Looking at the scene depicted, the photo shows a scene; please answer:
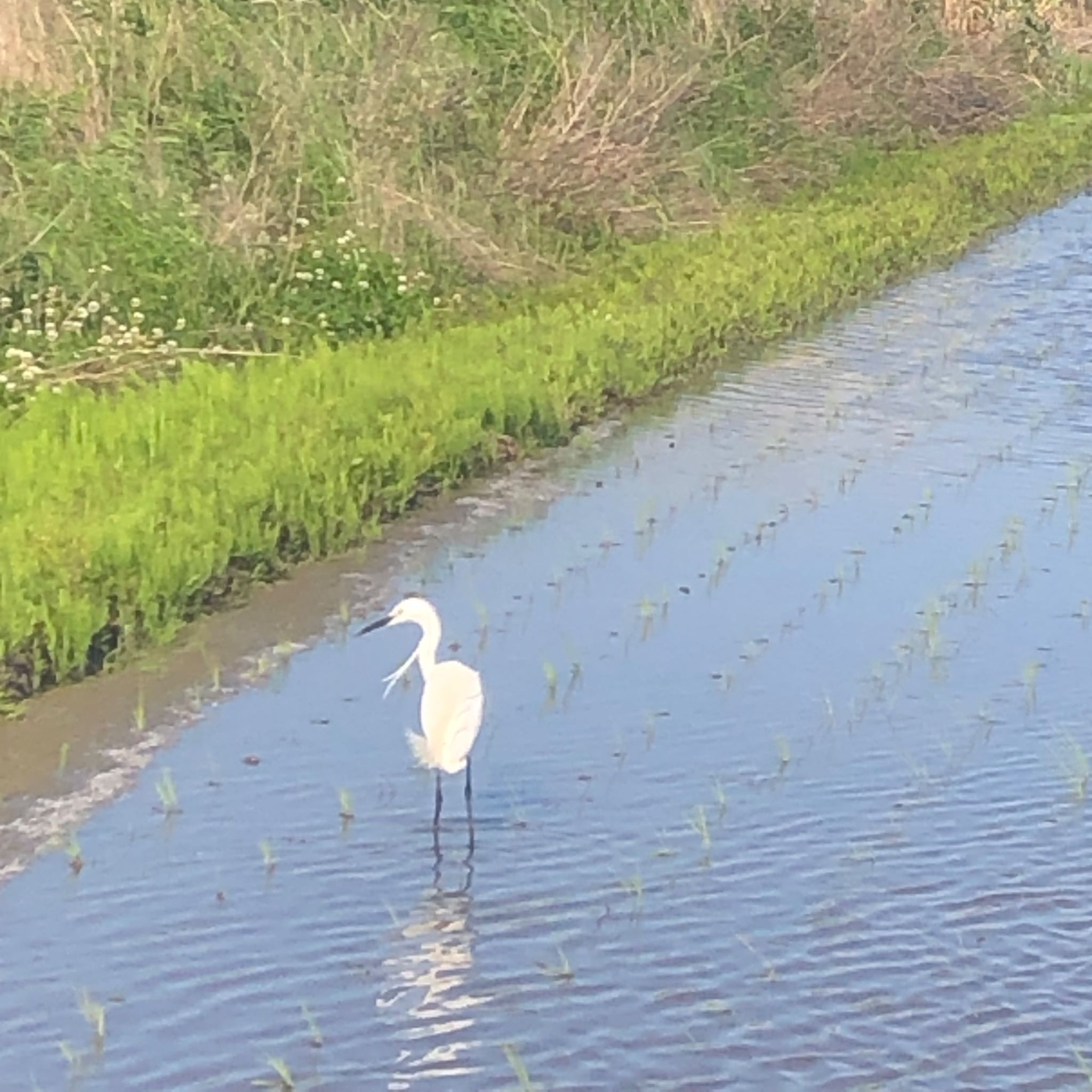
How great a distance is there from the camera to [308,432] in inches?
338

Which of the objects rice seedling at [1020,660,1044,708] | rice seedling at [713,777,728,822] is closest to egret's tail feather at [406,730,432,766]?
rice seedling at [713,777,728,822]

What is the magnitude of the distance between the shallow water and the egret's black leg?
1.6 inches

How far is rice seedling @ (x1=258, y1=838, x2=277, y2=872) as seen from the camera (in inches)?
207

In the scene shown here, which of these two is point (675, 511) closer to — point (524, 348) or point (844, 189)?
point (524, 348)

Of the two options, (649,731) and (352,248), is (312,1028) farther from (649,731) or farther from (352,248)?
(352,248)

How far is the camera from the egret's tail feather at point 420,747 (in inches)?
215

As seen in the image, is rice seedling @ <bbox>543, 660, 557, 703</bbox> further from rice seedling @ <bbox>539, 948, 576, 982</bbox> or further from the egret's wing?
rice seedling @ <bbox>539, 948, 576, 982</bbox>

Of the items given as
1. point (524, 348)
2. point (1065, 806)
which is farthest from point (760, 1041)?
point (524, 348)

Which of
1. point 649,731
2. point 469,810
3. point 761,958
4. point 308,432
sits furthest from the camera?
point 308,432

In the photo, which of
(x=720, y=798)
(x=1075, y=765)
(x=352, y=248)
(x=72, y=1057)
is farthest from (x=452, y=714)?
(x=352, y=248)

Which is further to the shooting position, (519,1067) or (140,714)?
(140,714)

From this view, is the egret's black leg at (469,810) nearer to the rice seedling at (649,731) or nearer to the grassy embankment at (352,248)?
the rice seedling at (649,731)

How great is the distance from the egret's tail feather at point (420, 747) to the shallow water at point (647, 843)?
159 mm

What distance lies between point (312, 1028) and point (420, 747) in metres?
1.12
